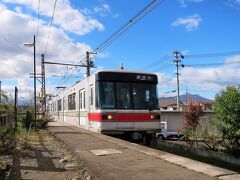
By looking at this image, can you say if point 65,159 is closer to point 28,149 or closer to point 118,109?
point 28,149

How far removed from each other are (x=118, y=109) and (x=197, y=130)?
719cm

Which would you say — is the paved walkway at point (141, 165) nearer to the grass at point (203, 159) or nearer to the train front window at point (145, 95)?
the train front window at point (145, 95)

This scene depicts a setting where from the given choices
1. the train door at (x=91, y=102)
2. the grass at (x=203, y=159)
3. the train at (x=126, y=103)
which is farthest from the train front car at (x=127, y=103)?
the grass at (x=203, y=159)

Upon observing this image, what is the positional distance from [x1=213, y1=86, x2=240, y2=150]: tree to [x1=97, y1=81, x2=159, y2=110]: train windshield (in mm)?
4119

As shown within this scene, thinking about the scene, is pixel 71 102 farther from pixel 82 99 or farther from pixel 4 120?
pixel 4 120

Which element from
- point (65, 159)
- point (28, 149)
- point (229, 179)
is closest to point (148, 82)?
point (28, 149)

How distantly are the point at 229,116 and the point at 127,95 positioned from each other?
535cm

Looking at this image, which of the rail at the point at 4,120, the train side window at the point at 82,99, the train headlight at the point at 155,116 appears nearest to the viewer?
the rail at the point at 4,120

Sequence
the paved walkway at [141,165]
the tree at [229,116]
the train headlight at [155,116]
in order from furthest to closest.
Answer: the tree at [229,116], the train headlight at [155,116], the paved walkway at [141,165]

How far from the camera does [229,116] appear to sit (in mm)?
19531

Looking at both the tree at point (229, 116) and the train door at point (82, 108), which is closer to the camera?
the tree at point (229, 116)

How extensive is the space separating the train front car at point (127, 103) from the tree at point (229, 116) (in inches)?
158

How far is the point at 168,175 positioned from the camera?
A: 7910mm

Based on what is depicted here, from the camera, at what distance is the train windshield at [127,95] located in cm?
1662
